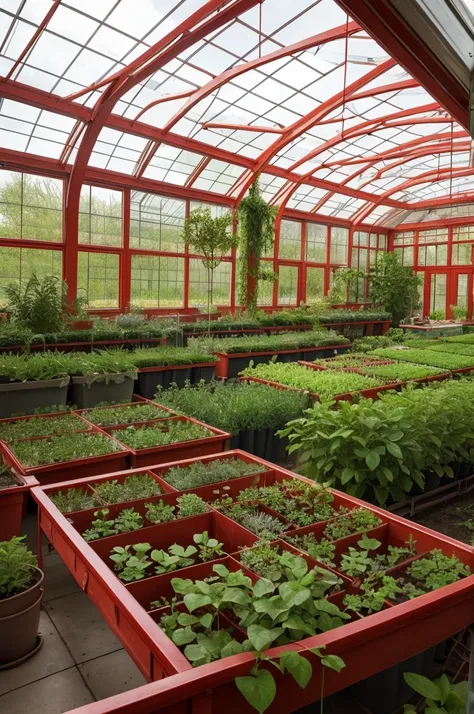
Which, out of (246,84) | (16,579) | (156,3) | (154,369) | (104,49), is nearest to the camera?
(16,579)

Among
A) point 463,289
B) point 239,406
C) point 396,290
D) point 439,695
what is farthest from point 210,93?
point 463,289

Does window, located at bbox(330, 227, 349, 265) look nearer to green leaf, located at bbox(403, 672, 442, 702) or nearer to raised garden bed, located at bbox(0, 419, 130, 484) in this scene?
raised garden bed, located at bbox(0, 419, 130, 484)

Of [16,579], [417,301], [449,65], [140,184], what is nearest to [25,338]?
[16,579]

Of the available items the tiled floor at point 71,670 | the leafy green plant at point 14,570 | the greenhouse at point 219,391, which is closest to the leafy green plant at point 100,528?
the greenhouse at point 219,391

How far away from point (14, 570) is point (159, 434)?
2.03 m

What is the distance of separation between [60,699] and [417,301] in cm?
2219

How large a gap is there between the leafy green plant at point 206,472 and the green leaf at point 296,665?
1.77 meters

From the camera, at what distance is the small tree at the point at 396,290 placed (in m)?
22.3

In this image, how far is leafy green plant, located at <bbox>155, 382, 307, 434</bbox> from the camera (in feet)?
A: 18.1

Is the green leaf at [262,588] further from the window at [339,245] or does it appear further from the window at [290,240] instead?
the window at [339,245]

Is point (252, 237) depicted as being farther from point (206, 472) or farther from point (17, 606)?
point (17, 606)

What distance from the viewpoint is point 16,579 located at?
2.85 meters

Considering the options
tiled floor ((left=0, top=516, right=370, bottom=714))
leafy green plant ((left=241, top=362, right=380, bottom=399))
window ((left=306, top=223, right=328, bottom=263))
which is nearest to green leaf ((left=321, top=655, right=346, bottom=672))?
tiled floor ((left=0, top=516, right=370, bottom=714))

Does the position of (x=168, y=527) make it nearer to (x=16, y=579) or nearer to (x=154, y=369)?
(x=16, y=579)
